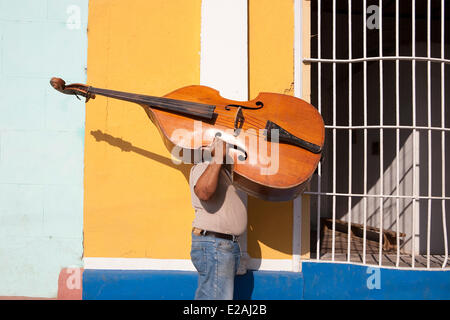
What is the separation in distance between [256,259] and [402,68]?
11.1 ft

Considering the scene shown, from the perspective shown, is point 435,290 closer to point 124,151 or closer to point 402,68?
point 402,68

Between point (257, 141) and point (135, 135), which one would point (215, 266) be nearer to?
point (257, 141)

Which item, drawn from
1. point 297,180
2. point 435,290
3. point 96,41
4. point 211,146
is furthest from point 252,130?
point 435,290

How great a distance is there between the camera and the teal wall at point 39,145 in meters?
2.89

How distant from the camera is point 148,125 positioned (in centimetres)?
290

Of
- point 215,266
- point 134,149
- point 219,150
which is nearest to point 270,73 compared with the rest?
point 219,150

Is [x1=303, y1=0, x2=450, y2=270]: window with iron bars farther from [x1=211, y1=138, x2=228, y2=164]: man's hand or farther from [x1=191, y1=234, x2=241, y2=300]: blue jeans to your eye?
[x1=211, y1=138, x2=228, y2=164]: man's hand

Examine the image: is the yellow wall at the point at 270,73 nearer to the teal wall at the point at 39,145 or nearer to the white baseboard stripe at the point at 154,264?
the white baseboard stripe at the point at 154,264

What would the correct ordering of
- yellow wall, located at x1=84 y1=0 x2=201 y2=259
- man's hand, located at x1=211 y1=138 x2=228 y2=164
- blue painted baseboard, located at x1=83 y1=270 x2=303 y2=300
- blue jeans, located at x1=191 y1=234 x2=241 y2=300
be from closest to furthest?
man's hand, located at x1=211 y1=138 x2=228 y2=164, blue jeans, located at x1=191 y1=234 x2=241 y2=300, blue painted baseboard, located at x1=83 y1=270 x2=303 y2=300, yellow wall, located at x1=84 y1=0 x2=201 y2=259

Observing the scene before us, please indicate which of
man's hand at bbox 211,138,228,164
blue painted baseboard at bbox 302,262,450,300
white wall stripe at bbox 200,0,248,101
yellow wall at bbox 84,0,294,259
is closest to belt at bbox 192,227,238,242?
man's hand at bbox 211,138,228,164

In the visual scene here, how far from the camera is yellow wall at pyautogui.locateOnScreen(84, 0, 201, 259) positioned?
2.88 meters

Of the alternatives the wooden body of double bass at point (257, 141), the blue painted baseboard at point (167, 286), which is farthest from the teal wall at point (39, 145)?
the wooden body of double bass at point (257, 141)

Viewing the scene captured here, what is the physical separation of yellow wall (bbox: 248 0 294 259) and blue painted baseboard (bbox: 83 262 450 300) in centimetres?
24

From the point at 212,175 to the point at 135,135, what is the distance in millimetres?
1258
